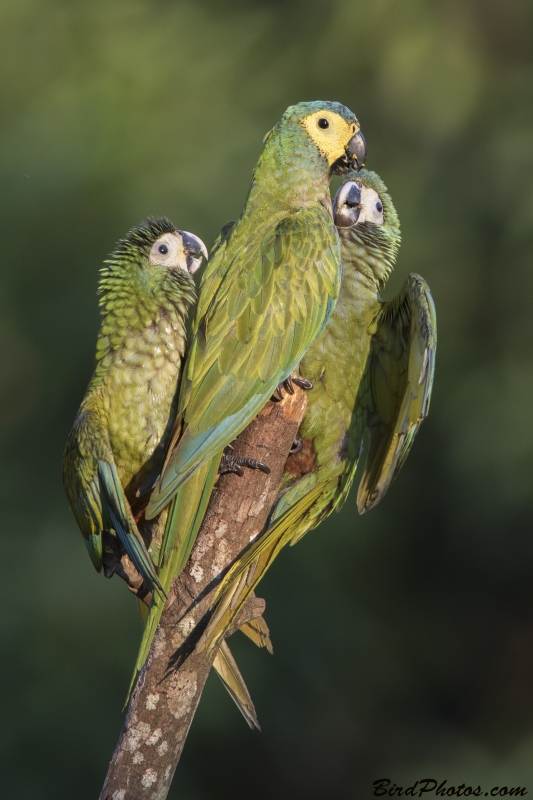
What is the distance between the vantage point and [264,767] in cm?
381

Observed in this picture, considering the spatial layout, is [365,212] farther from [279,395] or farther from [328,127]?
[279,395]

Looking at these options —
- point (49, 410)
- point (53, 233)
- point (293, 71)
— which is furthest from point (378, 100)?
point (49, 410)

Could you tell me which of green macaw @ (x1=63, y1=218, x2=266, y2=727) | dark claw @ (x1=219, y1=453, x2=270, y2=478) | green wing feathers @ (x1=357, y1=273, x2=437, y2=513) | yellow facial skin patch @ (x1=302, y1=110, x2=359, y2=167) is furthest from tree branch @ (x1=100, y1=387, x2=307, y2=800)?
yellow facial skin patch @ (x1=302, y1=110, x2=359, y2=167)

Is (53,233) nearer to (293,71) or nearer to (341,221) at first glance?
(293,71)

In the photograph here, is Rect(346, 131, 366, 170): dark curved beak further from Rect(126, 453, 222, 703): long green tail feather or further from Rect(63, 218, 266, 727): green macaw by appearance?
Rect(126, 453, 222, 703): long green tail feather

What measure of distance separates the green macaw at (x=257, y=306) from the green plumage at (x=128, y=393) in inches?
3.6

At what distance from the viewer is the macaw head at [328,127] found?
6.89ft

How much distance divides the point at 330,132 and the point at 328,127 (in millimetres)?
14

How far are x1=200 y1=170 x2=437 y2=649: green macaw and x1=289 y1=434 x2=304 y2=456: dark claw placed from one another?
0.5 inches


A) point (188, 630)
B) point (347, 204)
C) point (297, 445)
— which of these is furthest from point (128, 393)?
point (347, 204)

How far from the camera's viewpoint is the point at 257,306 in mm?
1789

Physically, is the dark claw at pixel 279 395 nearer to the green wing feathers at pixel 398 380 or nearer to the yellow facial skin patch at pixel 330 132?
the green wing feathers at pixel 398 380

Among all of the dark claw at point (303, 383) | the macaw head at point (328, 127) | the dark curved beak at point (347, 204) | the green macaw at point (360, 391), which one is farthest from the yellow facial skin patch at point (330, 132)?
the dark claw at point (303, 383)

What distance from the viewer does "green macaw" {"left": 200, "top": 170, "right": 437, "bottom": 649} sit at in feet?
6.03
